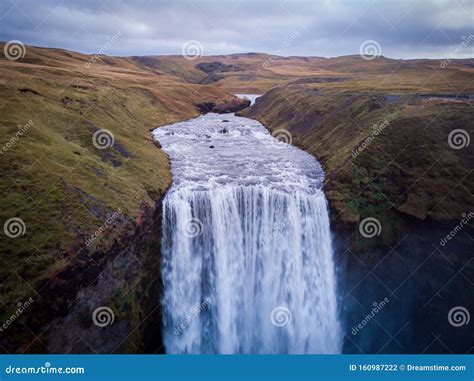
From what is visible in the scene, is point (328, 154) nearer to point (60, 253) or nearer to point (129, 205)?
point (129, 205)

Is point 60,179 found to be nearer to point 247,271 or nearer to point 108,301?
point 108,301

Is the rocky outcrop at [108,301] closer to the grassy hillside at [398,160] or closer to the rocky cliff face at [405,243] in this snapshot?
the rocky cliff face at [405,243]

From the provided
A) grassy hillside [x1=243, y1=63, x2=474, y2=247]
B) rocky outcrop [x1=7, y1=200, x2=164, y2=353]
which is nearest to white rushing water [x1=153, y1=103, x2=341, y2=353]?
rocky outcrop [x1=7, y1=200, x2=164, y2=353]

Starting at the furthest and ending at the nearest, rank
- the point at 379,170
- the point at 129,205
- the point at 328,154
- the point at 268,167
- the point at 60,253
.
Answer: the point at 328,154 → the point at 268,167 → the point at 379,170 → the point at 129,205 → the point at 60,253

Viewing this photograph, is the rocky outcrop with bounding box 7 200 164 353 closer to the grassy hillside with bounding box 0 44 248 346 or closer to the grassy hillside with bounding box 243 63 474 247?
the grassy hillside with bounding box 0 44 248 346

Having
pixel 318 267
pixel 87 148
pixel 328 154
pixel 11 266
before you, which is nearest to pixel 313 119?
pixel 328 154
